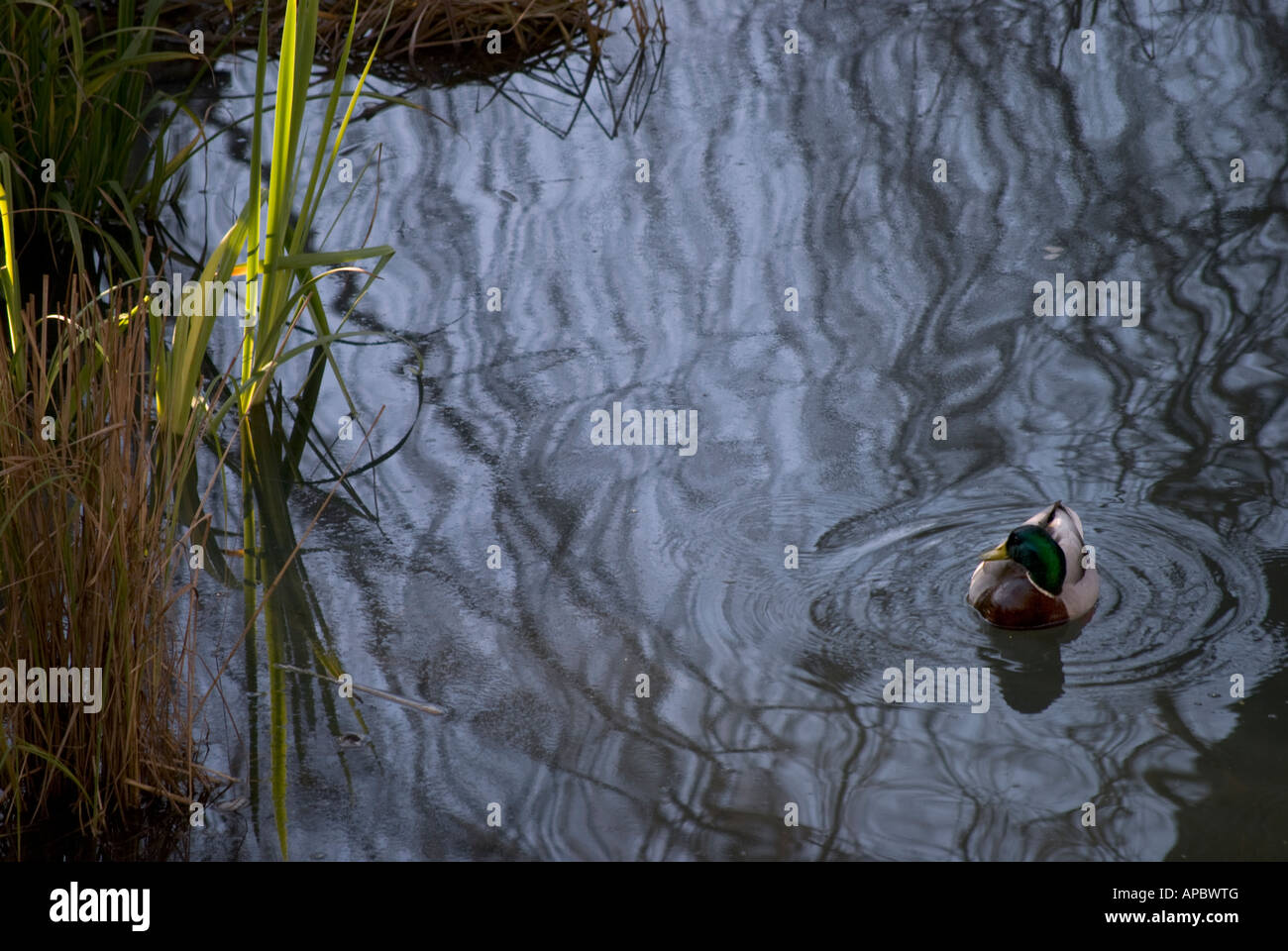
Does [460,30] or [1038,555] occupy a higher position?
[460,30]

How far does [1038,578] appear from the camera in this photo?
3041 millimetres

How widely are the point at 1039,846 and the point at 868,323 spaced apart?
197cm

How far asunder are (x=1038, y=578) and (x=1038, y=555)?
0.05 meters

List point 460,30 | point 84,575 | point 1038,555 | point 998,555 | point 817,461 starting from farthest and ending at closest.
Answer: point 460,30 < point 817,461 < point 998,555 < point 1038,555 < point 84,575

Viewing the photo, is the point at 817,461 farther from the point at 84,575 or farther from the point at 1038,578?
the point at 84,575

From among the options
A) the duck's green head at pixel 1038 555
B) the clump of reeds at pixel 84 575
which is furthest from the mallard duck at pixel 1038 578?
the clump of reeds at pixel 84 575

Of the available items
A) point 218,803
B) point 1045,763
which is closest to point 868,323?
point 1045,763

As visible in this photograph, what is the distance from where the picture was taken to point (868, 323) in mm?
4219

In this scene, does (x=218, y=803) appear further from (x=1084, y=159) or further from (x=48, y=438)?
(x=1084, y=159)

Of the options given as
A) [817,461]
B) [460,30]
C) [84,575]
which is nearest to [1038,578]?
[817,461]

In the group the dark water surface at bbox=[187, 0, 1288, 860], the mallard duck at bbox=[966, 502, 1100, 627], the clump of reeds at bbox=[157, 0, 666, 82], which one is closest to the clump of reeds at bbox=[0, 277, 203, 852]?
the dark water surface at bbox=[187, 0, 1288, 860]

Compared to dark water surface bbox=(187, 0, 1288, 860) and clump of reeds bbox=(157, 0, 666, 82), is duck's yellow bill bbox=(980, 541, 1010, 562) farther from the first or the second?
clump of reeds bbox=(157, 0, 666, 82)

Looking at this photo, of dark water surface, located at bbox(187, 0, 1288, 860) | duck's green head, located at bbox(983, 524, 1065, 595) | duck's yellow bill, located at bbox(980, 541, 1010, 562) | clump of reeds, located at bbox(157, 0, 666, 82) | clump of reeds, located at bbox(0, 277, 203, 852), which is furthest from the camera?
clump of reeds, located at bbox(157, 0, 666, 82)

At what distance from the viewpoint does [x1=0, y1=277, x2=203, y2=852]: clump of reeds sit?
237 cm
